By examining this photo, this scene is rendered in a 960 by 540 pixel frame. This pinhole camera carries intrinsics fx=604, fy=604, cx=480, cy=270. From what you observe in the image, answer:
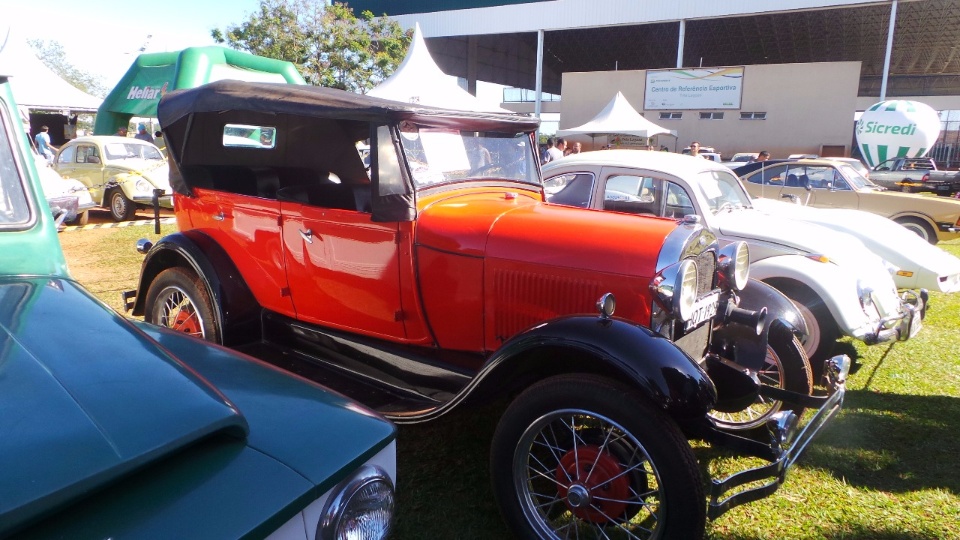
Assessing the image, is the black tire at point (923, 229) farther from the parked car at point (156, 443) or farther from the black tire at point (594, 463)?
the parked car at point (156, 443)

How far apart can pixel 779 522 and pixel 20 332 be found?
2988 millimetres

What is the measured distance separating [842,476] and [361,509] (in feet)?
9.31

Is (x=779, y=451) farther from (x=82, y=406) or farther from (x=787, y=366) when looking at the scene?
(x=82, y=406)

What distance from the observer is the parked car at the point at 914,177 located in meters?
14.1

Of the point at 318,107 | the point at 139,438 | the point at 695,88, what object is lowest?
the point at 139,438

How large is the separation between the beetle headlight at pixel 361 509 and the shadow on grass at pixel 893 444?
274cm

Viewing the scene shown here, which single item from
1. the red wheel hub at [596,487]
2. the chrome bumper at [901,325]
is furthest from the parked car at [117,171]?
the chrome bumper at [901,325]

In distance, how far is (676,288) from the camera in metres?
2.43

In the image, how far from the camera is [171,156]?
3.79 metres

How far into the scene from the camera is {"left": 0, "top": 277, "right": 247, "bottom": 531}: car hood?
102 cm

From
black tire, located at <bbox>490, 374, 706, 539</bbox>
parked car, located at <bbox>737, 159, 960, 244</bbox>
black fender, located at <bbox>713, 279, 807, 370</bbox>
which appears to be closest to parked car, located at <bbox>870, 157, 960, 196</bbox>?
parked car, located at <bbox>737, 159, 960, 244</bbox>

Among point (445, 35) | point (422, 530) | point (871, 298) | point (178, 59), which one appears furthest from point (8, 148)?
point (445, 35)

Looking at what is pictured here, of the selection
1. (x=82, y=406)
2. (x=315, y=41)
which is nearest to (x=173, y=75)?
(x=315, y=41)

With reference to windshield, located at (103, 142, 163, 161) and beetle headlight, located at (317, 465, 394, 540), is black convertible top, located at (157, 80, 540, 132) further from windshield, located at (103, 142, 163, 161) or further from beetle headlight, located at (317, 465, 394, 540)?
windshield, located at (103, 142, 163, 161)
